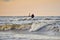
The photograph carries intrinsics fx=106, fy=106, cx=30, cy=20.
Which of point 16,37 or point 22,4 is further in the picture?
point 22,4

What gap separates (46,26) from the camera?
1.70 meters

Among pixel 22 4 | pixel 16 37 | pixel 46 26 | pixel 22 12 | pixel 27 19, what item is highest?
pixel 22 4

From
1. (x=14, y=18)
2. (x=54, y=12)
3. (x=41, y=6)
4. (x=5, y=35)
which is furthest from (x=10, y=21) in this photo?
(x=54, y=12)

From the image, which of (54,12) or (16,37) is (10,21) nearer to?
(16,37)

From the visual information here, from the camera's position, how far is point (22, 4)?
1.77 metres

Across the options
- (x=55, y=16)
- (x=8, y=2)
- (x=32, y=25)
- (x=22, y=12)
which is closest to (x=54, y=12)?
(x=55, y=16)

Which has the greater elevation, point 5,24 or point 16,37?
point 5,24

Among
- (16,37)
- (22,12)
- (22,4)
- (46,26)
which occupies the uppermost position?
(22,4)

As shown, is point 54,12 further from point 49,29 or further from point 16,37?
point 16,37

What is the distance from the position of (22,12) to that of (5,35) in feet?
1.51

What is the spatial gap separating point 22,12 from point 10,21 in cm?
25

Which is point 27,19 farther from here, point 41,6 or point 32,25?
point 41,6

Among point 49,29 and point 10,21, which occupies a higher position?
point 10,21

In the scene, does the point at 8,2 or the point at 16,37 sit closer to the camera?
the point at 16,37
